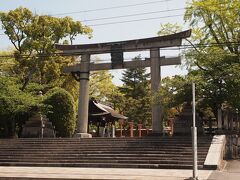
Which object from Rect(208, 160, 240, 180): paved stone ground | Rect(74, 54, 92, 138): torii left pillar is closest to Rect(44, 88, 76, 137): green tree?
Rect(74, 54, 92, 138): torii left pillar

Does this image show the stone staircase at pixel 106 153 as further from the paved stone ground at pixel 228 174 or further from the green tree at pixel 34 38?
the green tree at pixel 34 38

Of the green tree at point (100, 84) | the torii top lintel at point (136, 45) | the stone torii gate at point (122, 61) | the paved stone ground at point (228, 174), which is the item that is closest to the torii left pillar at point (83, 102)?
the stone torii gate at point (122, 61)

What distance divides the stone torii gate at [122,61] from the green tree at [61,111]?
8.10 ft

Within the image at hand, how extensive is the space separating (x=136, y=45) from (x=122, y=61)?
1735 millimetres

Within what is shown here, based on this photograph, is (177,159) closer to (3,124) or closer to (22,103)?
(22,103)

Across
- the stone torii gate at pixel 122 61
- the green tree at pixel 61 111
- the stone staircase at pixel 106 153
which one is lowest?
the stone staircase at pixel 106 153

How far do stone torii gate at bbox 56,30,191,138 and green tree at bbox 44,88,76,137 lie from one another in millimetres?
2469

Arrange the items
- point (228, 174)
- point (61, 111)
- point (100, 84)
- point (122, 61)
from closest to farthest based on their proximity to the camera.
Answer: point (228, 174)
point (122, 61)
point (61, 111)
point (100, 84)

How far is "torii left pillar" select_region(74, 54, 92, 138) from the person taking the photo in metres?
29.4

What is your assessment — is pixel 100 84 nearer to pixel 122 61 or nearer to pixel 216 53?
pixel 122 61

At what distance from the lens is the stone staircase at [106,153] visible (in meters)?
19.0

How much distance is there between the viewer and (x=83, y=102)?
97.6ft

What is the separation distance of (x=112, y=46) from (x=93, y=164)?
1217 centimetres

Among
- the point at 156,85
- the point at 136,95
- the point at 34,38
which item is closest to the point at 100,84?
the point at 136,95
